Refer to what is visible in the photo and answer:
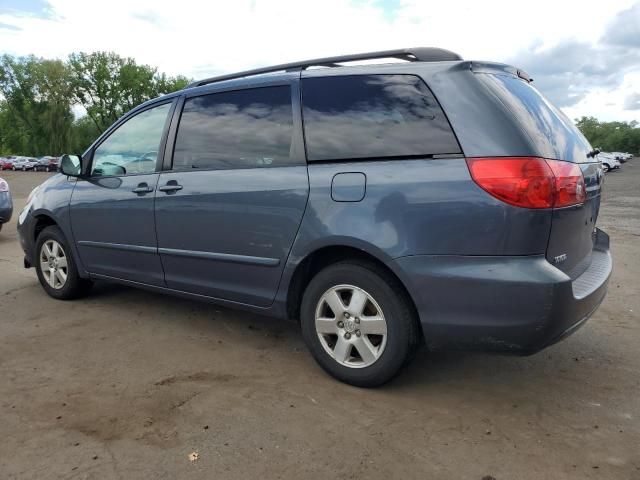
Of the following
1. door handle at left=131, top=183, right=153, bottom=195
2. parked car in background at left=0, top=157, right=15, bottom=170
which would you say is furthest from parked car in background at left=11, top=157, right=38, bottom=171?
door handle at left=131, top=183, right=153, bottom=195

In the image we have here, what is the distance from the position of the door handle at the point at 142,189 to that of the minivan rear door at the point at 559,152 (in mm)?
2477

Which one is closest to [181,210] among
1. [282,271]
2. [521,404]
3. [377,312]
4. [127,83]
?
[282,271]

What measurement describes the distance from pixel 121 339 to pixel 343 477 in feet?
7.63

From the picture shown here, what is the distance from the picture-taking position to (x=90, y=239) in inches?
186

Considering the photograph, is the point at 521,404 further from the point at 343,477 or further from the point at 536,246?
the point at 343,477

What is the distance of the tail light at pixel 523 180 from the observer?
2.67 metres

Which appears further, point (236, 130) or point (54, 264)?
point (54, 264)

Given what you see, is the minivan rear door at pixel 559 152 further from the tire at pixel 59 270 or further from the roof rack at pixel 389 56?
the tire at pixel 59 270

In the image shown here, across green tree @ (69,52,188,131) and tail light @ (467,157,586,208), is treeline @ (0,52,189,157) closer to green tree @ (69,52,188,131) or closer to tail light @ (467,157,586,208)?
green tree @ (69,52,188,131)

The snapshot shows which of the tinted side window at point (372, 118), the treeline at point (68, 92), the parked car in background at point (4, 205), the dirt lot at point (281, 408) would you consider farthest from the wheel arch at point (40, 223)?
the treeline at point (68, 92)

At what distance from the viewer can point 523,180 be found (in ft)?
8.79

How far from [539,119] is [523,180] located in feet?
1.75

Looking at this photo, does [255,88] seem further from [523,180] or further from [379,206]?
[523,180]

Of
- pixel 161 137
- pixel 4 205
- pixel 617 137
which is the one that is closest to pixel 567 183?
pixel 161 137
